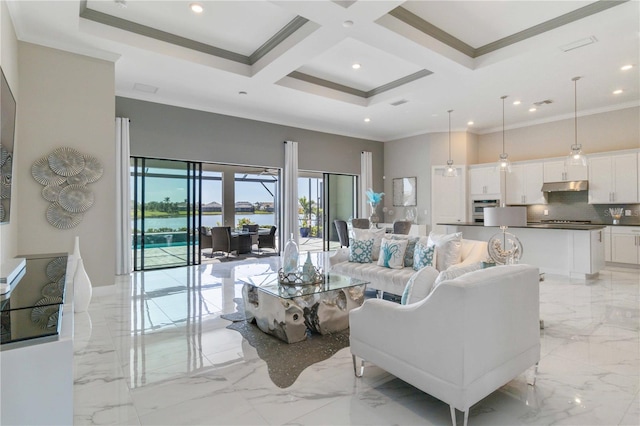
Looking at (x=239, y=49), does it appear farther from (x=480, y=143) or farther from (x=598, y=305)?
(x=480, y=143)

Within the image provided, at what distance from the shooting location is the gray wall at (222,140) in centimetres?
654

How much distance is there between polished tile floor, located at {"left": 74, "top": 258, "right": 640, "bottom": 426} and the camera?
211 cm

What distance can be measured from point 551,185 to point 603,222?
1.29m

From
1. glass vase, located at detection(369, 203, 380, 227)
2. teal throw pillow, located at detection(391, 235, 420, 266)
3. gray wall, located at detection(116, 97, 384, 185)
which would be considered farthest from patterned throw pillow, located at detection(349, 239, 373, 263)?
glass vase, located at detection(369, 203, 380, 227)

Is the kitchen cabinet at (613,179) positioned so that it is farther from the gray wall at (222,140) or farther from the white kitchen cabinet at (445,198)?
the gray wall at (222,140)

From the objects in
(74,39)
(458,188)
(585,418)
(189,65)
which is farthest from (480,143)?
(74,39)

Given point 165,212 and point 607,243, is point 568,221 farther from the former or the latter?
point 165,212

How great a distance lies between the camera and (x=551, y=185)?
7.84 metres

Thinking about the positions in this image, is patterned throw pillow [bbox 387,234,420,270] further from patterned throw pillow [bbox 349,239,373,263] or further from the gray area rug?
the gray area rug

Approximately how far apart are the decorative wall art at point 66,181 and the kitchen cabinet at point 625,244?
9478 millimetres

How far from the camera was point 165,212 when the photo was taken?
280 inches

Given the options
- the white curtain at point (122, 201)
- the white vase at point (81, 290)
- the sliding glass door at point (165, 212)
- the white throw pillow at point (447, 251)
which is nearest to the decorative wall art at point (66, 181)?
the white vase at point (81, 290)

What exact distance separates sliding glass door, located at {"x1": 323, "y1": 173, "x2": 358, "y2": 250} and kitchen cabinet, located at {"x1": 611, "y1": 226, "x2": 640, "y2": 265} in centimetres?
590

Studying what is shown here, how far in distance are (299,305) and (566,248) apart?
5.36 m
